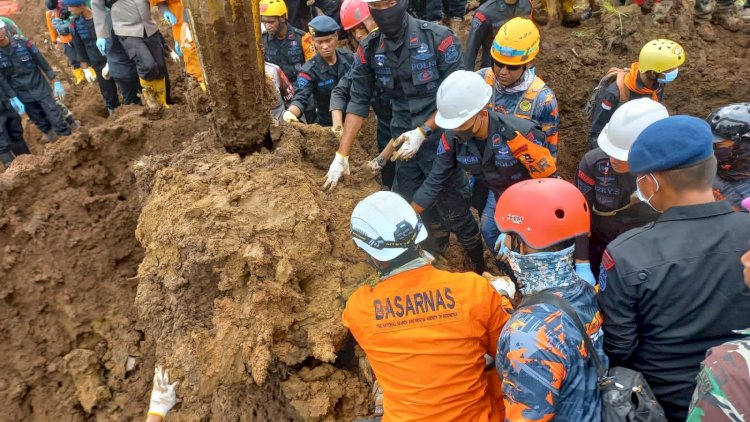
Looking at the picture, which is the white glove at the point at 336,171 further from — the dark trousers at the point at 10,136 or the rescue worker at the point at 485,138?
the dark trousers at the point at 10,136

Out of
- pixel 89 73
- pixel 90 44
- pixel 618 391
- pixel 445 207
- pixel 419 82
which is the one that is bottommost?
pixel 89 73

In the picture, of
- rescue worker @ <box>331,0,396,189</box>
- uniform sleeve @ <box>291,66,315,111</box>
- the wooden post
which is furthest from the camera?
uniform sleeve @ <box>291,66,315,111</box>

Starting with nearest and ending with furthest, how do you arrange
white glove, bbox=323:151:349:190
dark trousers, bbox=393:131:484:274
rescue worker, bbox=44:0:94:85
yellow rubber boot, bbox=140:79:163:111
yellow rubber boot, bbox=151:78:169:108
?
white glove, bbox=323:151:349:190, dark trousers, bbox=393:131:484:274, yellow rubber boot, bbox=140:79:163:111, yellow rubber boot, bbox=151:78:169:108, rescue worker, bbox=44:0:94:85

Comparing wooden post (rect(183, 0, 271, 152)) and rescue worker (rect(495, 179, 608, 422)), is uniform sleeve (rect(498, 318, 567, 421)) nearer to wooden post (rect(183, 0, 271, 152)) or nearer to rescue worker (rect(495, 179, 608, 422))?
rescue worker (rect(495, 179, 608, 422))

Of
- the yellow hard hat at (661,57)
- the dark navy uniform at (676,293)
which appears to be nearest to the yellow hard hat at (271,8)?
the yellow hard hat at (661,57)

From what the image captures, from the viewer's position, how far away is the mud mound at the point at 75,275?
10.9ft

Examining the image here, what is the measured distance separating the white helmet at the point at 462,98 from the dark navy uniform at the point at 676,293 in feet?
3.87

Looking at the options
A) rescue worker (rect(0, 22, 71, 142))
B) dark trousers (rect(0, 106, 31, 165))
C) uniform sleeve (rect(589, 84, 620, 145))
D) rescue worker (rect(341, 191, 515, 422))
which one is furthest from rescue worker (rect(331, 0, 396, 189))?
dark trousers (rect(0, 106, 31, 165))

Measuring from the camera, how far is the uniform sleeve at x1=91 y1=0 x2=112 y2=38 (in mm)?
5332

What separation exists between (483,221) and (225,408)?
82.9 inches

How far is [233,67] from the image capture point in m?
2.94

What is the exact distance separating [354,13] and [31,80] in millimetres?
5358

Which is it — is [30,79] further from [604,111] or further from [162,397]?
[604,111]

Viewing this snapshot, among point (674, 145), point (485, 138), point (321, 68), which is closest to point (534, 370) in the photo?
point (674, 145)
